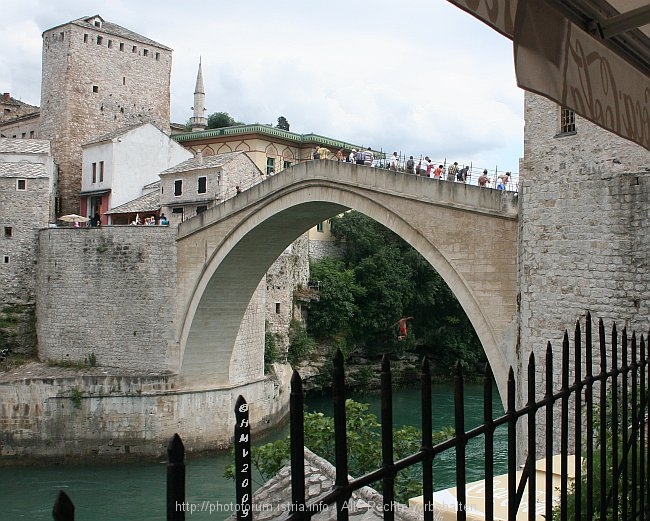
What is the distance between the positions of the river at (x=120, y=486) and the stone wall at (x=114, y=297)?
2601 millimetres

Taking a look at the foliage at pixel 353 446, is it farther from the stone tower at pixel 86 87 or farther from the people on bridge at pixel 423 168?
the stone tower at pixel 86 87

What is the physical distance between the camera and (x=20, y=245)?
1922 centimetres

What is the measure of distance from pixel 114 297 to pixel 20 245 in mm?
2838

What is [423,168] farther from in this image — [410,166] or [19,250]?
[19,250]

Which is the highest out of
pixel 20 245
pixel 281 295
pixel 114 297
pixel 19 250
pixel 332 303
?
pixel 20 245

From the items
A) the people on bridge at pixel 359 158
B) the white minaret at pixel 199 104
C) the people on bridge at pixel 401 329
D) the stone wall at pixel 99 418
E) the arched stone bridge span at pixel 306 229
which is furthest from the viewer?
the white minaret at pixel 199 104

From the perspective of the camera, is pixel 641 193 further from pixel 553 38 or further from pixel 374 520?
pixel 553 38

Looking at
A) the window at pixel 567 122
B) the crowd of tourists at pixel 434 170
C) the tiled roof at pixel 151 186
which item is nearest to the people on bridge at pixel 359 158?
the crowd of tourists at pixel 434 170

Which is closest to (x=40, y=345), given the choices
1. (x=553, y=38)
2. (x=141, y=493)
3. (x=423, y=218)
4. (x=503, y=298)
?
(x=141, y=493)

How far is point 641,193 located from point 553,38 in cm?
698

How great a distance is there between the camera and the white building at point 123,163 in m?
23.5

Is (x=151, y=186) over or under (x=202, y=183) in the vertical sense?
over

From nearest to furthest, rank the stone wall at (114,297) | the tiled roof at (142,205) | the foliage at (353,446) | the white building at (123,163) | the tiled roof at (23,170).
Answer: the foliage at (353,446) → the stone wall at (114,297) → the tiled roof at (23,170) → the tiled roof at (142,205) → the white building at (123,163)

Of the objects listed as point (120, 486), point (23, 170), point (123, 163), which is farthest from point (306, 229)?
point (123, 163)
